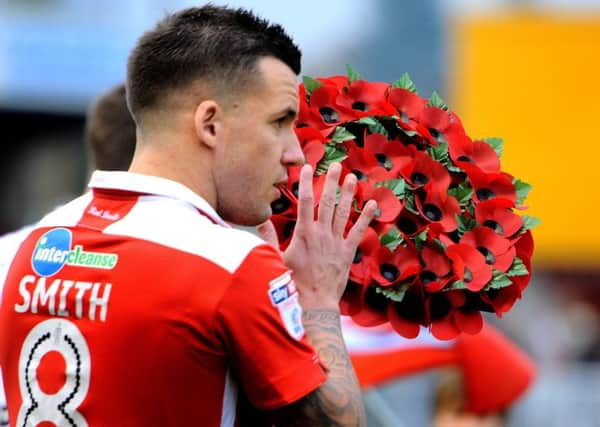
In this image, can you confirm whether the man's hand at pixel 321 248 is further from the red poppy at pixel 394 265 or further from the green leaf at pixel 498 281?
Answer: the green leaf at pixel 498 281

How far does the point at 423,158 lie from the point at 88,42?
13900 millimetres

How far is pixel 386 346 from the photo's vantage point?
18.3ft

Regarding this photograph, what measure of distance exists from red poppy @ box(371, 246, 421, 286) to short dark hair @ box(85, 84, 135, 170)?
1638 millimetres

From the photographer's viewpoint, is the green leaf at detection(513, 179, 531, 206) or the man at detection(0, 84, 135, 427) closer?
the green leaf at detection(513, 179, 531, 206)

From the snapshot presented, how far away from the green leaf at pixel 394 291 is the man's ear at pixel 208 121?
575 millimetres

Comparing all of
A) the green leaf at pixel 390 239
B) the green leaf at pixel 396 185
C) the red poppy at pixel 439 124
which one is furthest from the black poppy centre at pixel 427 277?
the red poppy at pixel 439 124

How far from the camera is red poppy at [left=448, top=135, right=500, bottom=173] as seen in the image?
10.5 ft

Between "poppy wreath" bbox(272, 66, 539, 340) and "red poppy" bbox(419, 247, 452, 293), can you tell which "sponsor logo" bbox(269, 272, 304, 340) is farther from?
"red poppy" bbox(419, 247, 452, 293)

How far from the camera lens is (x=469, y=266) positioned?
2998 millimetres

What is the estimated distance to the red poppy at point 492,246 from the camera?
304 cm

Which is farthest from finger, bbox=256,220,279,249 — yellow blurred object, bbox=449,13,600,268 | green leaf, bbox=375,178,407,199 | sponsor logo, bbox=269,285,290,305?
yellow blurred object, bbox=449,13,600,268

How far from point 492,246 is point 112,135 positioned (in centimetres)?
187

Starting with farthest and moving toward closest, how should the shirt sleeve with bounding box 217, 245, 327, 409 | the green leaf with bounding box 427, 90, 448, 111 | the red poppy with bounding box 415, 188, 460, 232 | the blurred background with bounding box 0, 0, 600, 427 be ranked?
the blurred background with bounding box 0, 0, 600, 427, the green leaf with bounding box 427, 90, 448, 111, the red poppy with bounding box 415, 188, 460, 232, the shirt sleeve with bounding box 217, 245, 327, 409

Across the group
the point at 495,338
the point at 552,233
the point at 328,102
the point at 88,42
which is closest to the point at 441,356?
the point at 495,338
